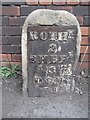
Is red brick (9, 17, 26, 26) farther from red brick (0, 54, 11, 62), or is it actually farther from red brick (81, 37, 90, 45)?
red brick (81, 37, 90, 45)

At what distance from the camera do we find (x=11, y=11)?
3.44 meters

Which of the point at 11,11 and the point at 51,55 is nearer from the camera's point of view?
the point at 51,55

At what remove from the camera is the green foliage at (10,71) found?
3485 mm

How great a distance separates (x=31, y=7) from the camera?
3.41m

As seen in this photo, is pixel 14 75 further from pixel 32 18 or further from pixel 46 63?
pixel 32 18

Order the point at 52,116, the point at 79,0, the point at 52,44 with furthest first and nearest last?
1. the point at 79,0
2. the point at 52,44
3. the point at 52,116

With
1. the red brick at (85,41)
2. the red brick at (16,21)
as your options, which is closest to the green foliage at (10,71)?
the red brick at (16,21)

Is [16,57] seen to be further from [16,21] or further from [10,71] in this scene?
[16,21]

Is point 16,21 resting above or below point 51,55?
above

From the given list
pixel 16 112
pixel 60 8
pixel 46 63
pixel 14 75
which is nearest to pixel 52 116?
pixel 16 112

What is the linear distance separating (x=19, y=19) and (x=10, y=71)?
53cm

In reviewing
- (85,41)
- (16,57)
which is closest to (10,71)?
(16,57)

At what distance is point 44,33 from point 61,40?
0.17 m

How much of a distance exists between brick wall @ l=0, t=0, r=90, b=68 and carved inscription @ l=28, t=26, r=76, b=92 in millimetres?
397
